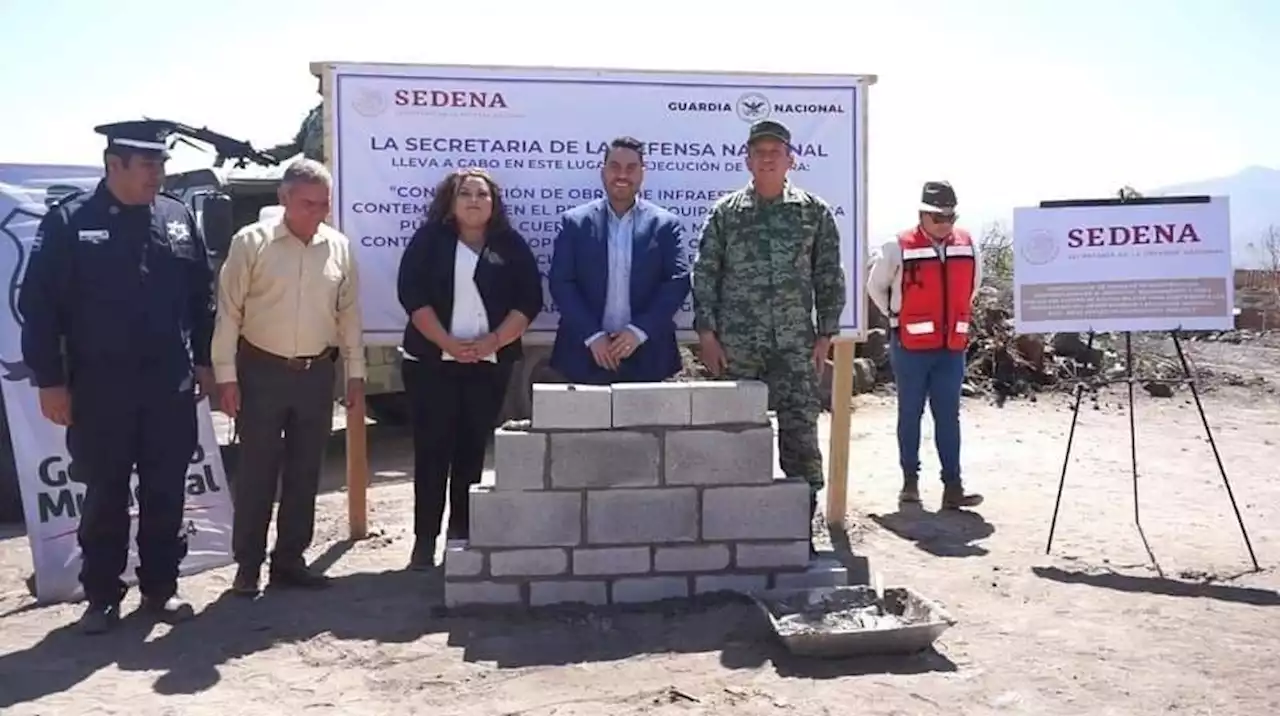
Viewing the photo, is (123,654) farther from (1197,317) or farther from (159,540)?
(1197,317)

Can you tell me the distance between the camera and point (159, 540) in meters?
4.40

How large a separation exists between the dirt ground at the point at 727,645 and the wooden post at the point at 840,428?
0.52 feet

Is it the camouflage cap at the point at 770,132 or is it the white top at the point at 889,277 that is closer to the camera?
the camouflage cap at the point at 770,132

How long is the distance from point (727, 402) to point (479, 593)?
3.92 feet

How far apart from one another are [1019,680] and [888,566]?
4.86 feet

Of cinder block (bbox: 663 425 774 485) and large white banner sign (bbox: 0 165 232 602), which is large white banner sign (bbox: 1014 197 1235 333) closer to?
cinder block (bbox: 663 425 774 485)

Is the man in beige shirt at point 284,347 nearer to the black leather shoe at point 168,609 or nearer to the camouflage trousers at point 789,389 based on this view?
the black leather shoe at point 168,609


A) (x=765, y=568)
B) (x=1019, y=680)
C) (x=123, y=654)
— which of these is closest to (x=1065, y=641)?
(x=1019, y=680)

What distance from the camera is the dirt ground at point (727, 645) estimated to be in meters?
3.60

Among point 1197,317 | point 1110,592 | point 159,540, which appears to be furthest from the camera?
point 1197,317

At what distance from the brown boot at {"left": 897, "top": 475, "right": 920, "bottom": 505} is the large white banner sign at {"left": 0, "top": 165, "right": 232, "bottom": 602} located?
3.66 metres

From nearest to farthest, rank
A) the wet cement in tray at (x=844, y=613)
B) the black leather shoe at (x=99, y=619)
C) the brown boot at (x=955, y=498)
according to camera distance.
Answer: the wet cement in tray at (x=844, y=613) < the black leather shoe at (x=99, y=619) < the brown boot at (x=955, y=498)

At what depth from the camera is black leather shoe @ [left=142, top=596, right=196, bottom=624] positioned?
4395 mm

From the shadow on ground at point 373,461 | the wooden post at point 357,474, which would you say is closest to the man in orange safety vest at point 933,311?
the wooden post at point 357,474
